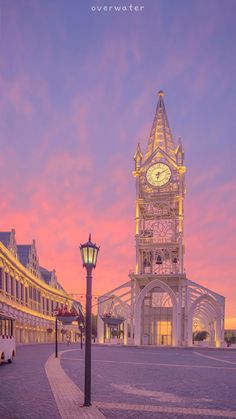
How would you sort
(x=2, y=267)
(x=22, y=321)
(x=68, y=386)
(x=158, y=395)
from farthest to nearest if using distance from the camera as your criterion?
1. (x=22, y=321)
2. (x=2, y=267)
3. (x=68, y=386)
4. (x=158, y=395)

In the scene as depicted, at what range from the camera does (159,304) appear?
281 feet

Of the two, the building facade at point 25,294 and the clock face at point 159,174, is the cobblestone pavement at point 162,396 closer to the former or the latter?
the building facade at point 25,294

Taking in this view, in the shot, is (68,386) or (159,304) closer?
(68,386)

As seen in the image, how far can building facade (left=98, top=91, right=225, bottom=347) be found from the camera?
7494 centimetres

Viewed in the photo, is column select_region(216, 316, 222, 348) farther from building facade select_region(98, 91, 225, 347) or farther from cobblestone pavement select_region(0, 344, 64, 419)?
cobblestone pavement select_region(0, 344, 64, 419)

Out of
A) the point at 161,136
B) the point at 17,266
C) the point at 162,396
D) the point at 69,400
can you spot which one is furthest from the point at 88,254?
the point at 161,136

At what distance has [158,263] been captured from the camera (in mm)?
77375

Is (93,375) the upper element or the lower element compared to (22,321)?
upper

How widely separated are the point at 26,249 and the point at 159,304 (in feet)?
79.4

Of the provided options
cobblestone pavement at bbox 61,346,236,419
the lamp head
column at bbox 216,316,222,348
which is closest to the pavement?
cobblestone pavement at bbox 61,346,236,419

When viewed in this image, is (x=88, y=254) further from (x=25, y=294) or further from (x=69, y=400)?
(x=25, y=294)

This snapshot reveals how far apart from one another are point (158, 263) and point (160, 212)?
8.52 meters

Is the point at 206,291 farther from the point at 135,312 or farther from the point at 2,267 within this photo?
the point at 2,267

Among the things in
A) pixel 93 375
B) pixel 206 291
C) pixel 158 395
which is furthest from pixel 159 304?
pixel 158 395
